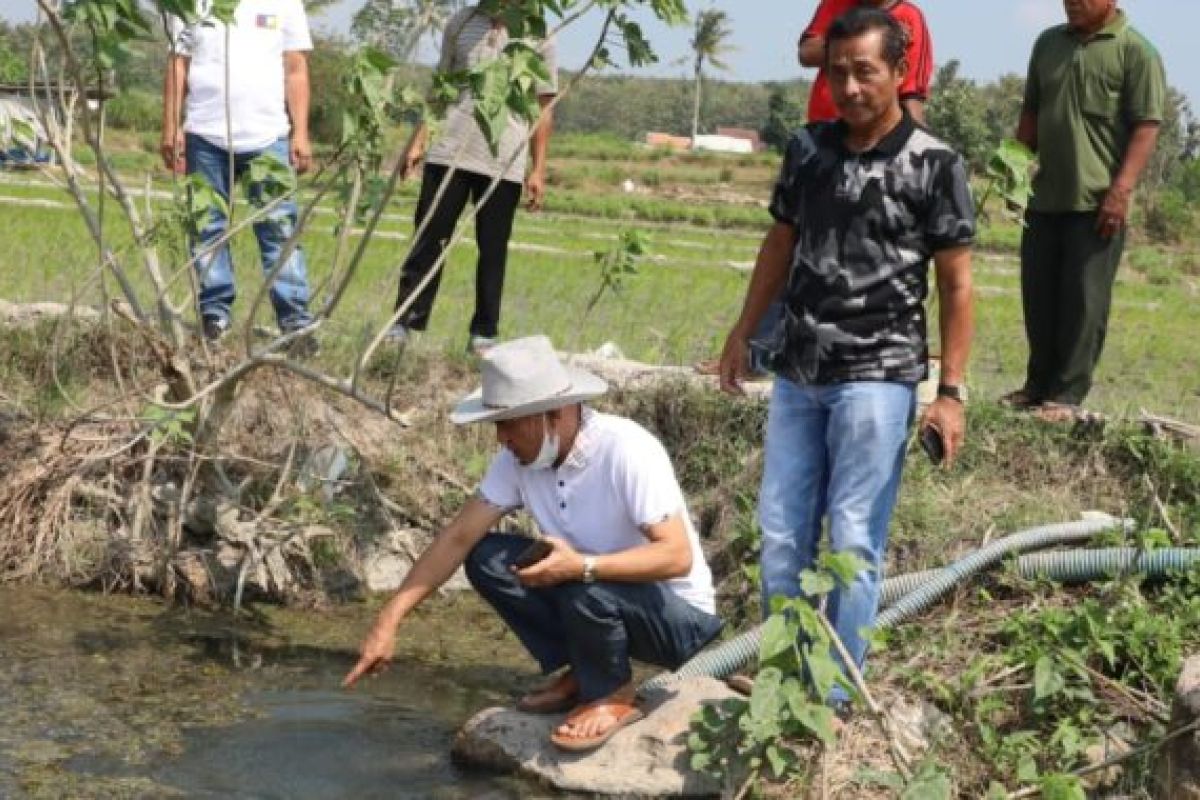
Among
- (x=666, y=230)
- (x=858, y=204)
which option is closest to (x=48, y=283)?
(x=858, y=204)

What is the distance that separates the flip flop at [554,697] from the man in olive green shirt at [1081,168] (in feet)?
8.02

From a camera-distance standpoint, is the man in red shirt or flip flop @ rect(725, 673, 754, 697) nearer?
flip flop @ rect(725, 673, 754, 697)

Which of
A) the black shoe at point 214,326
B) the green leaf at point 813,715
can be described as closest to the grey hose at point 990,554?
the green leaf at point 813,715

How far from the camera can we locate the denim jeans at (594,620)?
434cm

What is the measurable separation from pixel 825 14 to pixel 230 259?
257 cm

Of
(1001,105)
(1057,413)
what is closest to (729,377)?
(1057,413)

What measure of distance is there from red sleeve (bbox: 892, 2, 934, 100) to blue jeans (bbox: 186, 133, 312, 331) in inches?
94.1

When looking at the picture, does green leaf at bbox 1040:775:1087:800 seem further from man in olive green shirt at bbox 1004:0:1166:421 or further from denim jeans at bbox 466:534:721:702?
man in olive green shirt at bbox 1004:0:1166:421

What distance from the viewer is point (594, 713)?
4.46 meters

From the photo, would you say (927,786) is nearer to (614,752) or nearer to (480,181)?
(614,752)

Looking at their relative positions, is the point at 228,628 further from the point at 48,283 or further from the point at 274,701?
the point at 48,283

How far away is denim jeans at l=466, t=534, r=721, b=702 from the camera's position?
14.2 ft

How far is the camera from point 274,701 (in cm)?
506

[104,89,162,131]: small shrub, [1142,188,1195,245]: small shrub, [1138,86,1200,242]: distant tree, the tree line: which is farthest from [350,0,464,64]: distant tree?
[104,89,162,131]: small shrub
